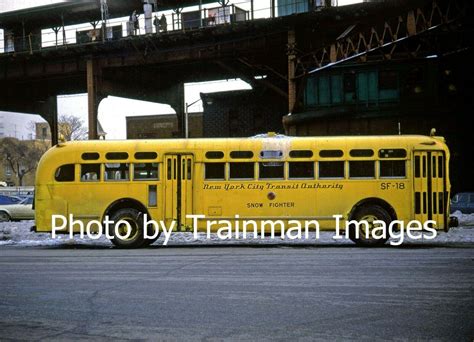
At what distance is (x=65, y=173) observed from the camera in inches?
698

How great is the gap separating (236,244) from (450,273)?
861 centimetres

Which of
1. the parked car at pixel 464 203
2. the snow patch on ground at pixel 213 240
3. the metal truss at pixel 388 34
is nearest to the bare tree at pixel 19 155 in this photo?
the metal truss at pixel 388 34

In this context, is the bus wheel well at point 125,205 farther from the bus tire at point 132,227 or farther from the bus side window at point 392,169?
the bus side window at point 392,169

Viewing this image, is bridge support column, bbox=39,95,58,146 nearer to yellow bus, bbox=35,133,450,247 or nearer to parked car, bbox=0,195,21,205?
parked car, bbox=0,195,21,205

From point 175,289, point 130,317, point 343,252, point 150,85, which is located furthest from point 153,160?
point 150,85

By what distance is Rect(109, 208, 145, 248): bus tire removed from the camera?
677 inches

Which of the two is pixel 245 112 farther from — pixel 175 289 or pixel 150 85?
pixel 175 289

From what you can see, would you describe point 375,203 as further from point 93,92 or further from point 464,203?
point 93,92

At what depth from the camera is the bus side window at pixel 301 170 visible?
17.3 m

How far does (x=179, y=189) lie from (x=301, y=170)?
357 centimetres

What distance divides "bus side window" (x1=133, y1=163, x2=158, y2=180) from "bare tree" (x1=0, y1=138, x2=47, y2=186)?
82470 millimetres

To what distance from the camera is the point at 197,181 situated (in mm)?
17500

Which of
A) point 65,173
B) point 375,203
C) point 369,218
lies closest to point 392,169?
point 375,203

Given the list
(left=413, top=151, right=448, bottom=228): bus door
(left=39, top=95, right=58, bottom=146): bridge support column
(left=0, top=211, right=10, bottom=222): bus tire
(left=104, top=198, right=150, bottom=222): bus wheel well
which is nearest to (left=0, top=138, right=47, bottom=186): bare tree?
(left=39, top=95, right=58, bottom=146): bridge support column
